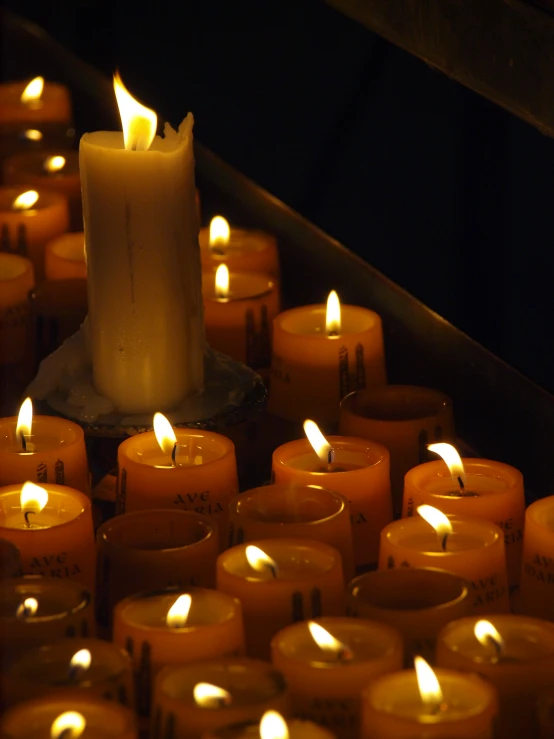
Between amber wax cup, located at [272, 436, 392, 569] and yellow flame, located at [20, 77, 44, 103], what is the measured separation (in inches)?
44.2

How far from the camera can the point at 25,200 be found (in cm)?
178

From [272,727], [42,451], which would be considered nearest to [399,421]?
[42,451]

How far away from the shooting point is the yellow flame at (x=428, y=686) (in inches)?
32.8

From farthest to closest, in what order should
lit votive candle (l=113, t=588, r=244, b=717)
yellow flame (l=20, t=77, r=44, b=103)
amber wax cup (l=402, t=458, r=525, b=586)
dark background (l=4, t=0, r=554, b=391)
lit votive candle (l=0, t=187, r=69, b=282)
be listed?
1. dark background (l=4, t=0, r=554, b=391)
2. yellow flame (l=20, t=77, r=44, b=103)
3. lit votive candle (l=0, t=187, r=69, b=282)
4. amber wax cup (l=402, t=458, r=525, b=586)
5. lit votive candle (l=113, t=588, r=244, b=717)

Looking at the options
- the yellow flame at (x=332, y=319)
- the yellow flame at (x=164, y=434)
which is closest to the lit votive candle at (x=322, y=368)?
the yellow flame at (x=332, y=319)

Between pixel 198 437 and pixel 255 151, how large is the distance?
2614mm

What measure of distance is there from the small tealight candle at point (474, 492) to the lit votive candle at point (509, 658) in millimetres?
181

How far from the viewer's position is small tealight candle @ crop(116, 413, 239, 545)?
117 cm

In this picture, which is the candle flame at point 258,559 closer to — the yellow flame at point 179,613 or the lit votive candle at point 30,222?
the yellow flame at point 179,613

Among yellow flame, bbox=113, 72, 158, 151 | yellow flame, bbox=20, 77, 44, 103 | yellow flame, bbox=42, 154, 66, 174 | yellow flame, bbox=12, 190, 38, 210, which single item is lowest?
yellow flame, bbox=12, 190, 38, 210

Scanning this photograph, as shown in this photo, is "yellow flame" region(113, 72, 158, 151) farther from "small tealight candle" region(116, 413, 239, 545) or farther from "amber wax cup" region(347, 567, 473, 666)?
"amber wax cup" region(347, 567, 473, 666)

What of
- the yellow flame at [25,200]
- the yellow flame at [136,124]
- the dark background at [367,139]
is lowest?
the dark background at [367,139]

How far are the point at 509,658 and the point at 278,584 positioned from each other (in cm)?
17

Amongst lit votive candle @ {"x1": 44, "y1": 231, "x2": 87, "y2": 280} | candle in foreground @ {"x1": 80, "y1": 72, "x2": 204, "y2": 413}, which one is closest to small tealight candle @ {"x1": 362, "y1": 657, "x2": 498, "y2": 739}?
candle in foreground @ {"x1": 80, "y1": 72, "x2": 204, "y2": 413}
